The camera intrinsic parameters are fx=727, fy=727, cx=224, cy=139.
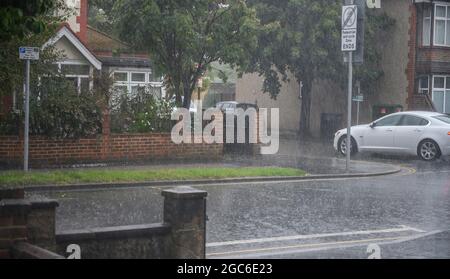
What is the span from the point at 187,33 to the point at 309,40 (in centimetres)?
1142

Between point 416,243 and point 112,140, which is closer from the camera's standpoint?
point 416,243

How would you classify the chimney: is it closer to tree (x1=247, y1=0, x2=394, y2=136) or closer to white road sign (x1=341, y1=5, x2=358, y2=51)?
tree (x1=247, y1=0, x2=394, y2=136)

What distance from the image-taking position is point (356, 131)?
78.9ft

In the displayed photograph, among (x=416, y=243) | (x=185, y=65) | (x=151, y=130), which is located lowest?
(x=416, y=243)

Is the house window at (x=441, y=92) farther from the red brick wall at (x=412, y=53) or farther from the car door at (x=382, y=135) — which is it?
the car door at (x=382, y=135)

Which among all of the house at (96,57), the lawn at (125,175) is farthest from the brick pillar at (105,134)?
the house at (96,57)

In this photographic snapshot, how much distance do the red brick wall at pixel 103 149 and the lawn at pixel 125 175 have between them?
193 centimetres

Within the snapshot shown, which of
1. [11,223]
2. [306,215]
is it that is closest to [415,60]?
[306,215]

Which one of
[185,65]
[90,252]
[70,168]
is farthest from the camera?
[185,65]

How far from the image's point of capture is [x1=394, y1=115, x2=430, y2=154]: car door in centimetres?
2250

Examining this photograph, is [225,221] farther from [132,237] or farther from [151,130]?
[151,130]

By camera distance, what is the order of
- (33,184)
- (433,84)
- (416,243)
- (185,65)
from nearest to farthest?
(416,243)
(33,184)
(185,65)
(433,84)

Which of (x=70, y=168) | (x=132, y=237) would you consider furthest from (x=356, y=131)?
(x=132, y=237)

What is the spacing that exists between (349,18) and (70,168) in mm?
8195
